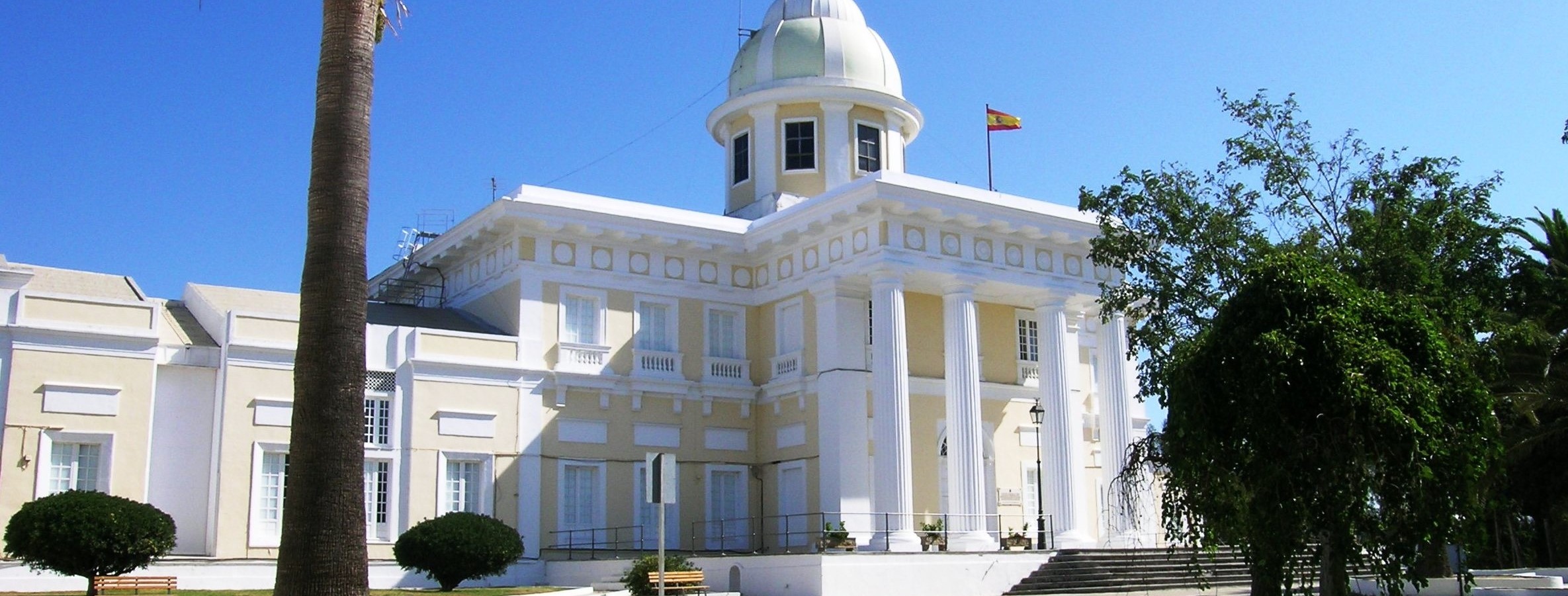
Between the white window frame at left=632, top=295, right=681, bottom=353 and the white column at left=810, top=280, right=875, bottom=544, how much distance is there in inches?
128

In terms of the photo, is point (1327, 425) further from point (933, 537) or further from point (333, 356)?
point (933, 537)

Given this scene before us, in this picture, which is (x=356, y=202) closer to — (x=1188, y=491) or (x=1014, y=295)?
(x=1188, y=491)

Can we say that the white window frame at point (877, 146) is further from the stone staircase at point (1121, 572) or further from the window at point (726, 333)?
the stone staircase at point (1121, 572)

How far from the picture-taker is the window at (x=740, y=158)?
123 feet

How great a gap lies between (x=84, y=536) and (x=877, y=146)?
21267 millimetres

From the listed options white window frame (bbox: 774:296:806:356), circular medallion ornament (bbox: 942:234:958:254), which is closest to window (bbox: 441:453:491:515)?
white window frame (bbox: 774:296:806:356)

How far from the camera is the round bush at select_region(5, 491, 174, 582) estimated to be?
21.6m

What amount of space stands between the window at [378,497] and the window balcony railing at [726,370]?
7.61 meters

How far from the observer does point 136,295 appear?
96.2 ft

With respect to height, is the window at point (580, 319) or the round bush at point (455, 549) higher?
the window at point (580, 319)

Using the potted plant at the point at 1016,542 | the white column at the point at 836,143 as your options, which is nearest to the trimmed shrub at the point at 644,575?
the potted plant at the point at 1016,542

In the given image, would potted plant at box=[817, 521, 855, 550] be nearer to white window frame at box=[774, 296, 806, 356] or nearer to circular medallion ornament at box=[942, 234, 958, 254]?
white window frame at box=[774, 296, 806, 356]

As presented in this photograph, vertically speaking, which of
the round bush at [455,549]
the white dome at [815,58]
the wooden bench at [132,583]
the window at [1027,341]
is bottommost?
the wooden bench at [132,583]

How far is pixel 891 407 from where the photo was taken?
29953 millimetres
